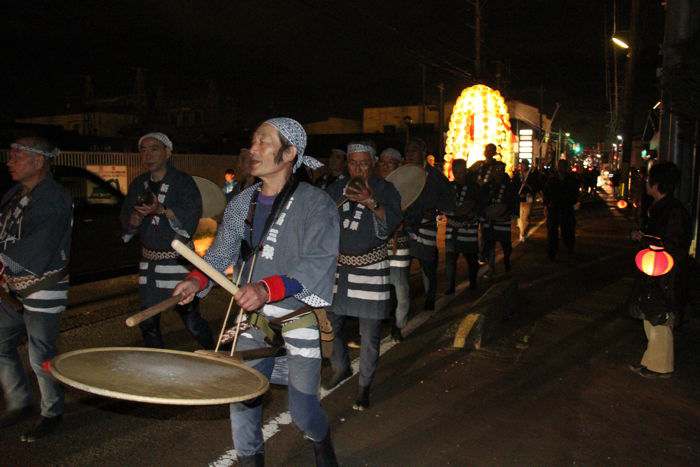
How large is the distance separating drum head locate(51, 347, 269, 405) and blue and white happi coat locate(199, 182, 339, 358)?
50 centimetres

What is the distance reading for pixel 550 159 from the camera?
1780 inches

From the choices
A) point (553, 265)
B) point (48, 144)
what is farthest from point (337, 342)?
point (553, 265)

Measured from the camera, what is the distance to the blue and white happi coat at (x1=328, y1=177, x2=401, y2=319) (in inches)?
180

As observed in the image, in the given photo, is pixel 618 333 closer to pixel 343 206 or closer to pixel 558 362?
pixel 558 362

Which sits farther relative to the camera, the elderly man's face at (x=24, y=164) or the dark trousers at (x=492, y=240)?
the dark trousers at (x=492, y=240)

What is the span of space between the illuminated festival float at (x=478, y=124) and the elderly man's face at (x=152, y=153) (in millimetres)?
16345

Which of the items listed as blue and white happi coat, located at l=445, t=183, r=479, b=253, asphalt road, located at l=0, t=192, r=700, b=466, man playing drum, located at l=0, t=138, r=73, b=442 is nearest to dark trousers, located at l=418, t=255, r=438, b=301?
asphalt road, located at l=0, t=192, r=700, b=466

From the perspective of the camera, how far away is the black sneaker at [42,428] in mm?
3957

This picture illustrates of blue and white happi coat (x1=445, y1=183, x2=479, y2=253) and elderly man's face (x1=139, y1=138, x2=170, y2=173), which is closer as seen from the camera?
elderly man's face (x1=139, y1=138, x2=170, y2=173)

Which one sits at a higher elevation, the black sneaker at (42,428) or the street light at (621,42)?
the street light at (621,42)

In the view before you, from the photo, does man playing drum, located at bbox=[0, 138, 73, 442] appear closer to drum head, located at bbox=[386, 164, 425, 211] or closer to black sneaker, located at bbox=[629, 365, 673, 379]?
drum head, located at bbox=[386, 164, 425, 211]

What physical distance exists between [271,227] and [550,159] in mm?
45160

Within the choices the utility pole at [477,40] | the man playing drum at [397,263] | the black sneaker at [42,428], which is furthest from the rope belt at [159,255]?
the utility pole at [477,40]

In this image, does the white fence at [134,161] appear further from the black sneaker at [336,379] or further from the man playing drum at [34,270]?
the black sneaker at [336,379]
